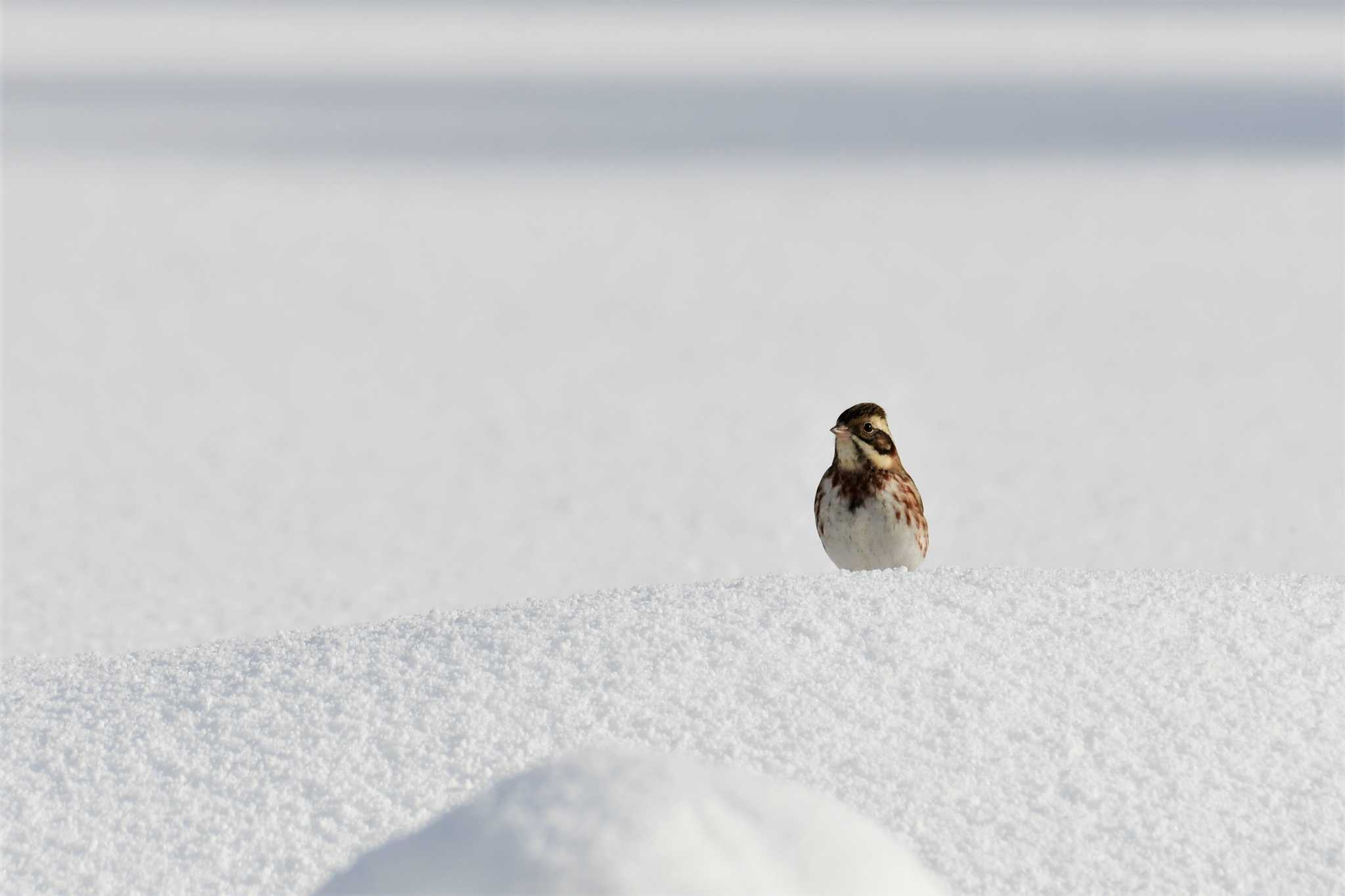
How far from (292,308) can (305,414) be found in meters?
1.80

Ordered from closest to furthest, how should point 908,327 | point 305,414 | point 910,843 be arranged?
point 910,843 < point 305,414 < point 908,327

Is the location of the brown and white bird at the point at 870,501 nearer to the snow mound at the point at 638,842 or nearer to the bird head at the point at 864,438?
the bird head at the point at 864,438

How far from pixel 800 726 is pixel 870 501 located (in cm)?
56

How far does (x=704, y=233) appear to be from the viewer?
9312 millimetres

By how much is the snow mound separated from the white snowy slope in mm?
390

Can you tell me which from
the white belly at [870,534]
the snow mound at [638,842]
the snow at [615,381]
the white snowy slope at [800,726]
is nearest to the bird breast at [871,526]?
the white belly at [870,534]

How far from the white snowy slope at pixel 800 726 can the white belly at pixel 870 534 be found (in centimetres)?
10

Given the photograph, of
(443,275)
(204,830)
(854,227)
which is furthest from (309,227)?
(204,830)

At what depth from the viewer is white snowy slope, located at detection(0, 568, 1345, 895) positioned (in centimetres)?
196

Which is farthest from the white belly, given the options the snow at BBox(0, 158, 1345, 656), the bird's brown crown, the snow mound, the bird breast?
the snow at BBox(0, 158, 1345, 656)

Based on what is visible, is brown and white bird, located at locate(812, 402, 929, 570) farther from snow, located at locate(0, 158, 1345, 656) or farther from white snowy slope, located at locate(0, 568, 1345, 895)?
snow, located at locate(0, 158, 1345, 656)

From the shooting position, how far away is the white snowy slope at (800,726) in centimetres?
196

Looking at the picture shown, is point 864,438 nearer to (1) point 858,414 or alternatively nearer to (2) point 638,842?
(1) point 858,414

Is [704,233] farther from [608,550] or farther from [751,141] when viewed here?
[608,550]
